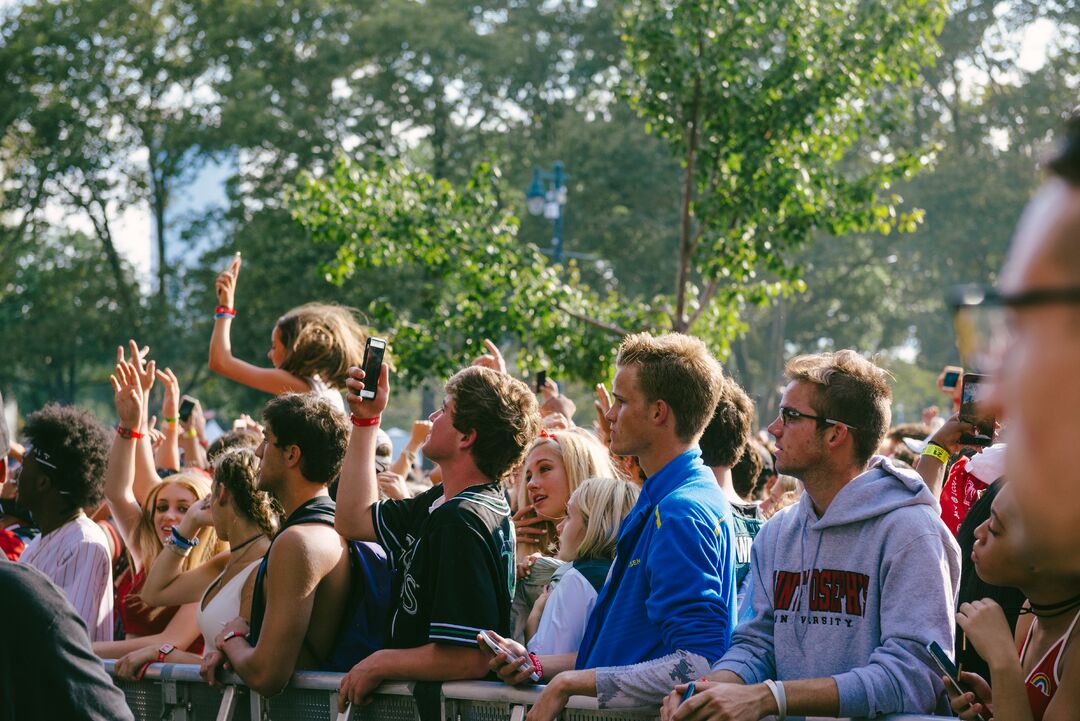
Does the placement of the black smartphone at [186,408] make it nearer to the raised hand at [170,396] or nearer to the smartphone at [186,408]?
the smartphone at [186,408]

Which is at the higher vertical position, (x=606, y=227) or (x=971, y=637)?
(x=606, y=227)

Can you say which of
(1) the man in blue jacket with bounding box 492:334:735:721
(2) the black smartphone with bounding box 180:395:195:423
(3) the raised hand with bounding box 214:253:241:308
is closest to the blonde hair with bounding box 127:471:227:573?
(3) the raised hand with bounding box 214:253:241:308

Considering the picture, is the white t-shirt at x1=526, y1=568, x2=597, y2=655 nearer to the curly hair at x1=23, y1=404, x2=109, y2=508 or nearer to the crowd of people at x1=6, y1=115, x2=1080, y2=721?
the crowd of people at x1=6, y1=115, x2=1080, y2=721

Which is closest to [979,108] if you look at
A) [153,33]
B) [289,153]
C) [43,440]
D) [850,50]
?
[289,153]

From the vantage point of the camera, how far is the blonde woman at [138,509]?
19.1ft

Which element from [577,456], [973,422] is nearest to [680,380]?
[577,456]

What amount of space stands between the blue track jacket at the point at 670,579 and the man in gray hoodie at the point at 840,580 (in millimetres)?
115

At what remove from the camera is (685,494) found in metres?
3.97

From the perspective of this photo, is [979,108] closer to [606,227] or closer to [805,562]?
[606,227]

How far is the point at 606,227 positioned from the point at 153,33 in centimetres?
1312

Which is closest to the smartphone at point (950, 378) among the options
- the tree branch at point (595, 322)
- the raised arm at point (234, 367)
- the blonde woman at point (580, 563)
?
the blonde woman at point (580, 563)

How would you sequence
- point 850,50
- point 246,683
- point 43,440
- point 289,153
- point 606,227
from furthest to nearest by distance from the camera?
point 606,227 → point 289,153 → point 850,50 → point 43,440 → point 246,683

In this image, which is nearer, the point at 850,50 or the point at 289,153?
the point at 850,50

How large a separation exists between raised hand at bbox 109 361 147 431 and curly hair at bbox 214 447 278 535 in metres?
0.89
